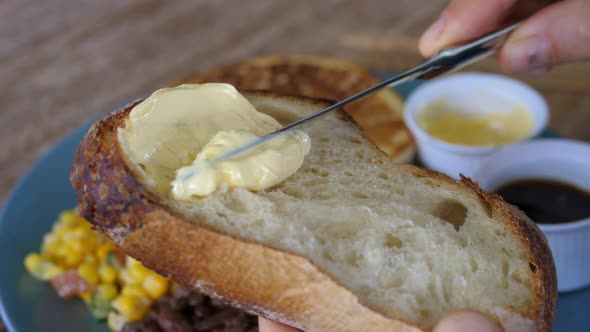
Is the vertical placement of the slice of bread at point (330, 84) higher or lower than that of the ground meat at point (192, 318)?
higher

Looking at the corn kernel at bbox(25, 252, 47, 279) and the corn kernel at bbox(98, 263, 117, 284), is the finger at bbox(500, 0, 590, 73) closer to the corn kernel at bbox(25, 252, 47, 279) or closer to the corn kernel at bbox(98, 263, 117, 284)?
the corn kernel at bbox(98, 263, 117, 284)

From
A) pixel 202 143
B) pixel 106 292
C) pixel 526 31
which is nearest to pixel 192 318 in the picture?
pixel 106 292

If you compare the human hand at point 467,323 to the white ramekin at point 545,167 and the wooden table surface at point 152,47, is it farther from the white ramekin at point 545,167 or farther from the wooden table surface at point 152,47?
the wooden table surface at point 152,47

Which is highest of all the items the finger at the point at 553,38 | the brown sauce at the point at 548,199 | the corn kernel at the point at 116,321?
the finger at the point at 553,38

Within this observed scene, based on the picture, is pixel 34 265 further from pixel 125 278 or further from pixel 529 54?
pixel 529 54

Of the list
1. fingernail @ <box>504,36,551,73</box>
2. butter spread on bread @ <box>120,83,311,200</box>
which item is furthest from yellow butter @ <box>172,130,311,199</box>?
fingernail @ <box>504,36,551,73</box>

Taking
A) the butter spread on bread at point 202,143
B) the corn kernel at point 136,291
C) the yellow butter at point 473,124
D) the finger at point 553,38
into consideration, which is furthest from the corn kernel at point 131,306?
the finger at point 553,38

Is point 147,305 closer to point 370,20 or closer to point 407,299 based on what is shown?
point 407,299
